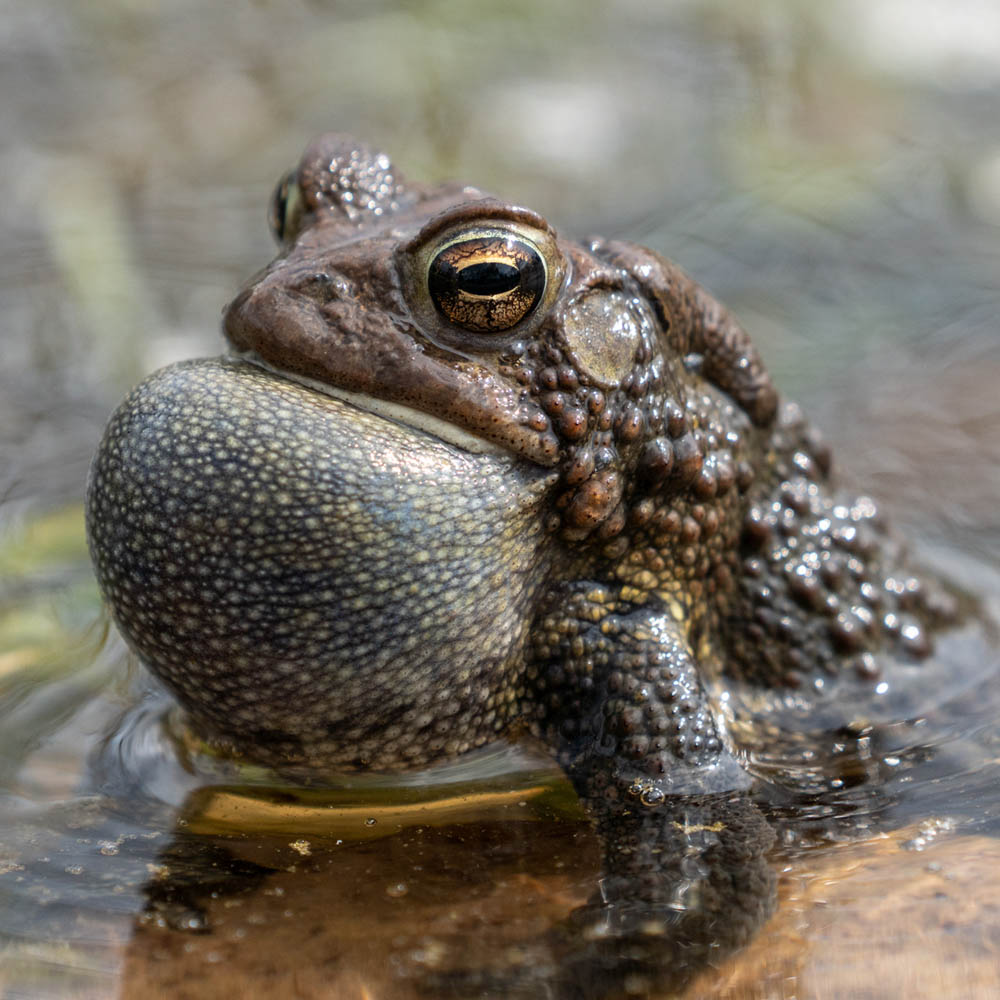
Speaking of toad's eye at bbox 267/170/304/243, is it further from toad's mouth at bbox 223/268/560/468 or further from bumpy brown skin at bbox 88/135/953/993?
toad's mouth at bbox 223/268/560/468

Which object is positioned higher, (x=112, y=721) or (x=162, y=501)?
(x=162, y=501)

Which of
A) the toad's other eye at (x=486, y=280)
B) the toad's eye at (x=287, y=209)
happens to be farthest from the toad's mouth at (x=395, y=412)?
the toad's eye at (x=287, y=209)

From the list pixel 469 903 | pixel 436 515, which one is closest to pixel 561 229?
pixel 436 515

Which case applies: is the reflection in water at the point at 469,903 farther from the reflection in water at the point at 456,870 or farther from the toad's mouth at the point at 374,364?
the toad's mouth at the point at 374,364

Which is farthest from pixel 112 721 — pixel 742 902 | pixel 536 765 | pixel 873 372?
pixel 873 372

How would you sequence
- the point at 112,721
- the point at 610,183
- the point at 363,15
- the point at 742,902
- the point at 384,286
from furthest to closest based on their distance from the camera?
the point at 363,15 < the point at 610,183 < the point at 112,721 < the point at 384,286 < the point at 742,902

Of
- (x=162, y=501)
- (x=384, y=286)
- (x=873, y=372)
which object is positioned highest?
(x=384, y=286)

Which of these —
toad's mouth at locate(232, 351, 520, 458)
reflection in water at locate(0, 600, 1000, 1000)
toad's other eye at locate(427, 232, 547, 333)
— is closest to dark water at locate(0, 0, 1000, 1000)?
reflection in water at locate(0, 600, 1000, 1000)

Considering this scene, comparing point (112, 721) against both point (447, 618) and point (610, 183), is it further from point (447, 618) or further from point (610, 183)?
point (610, 183)
